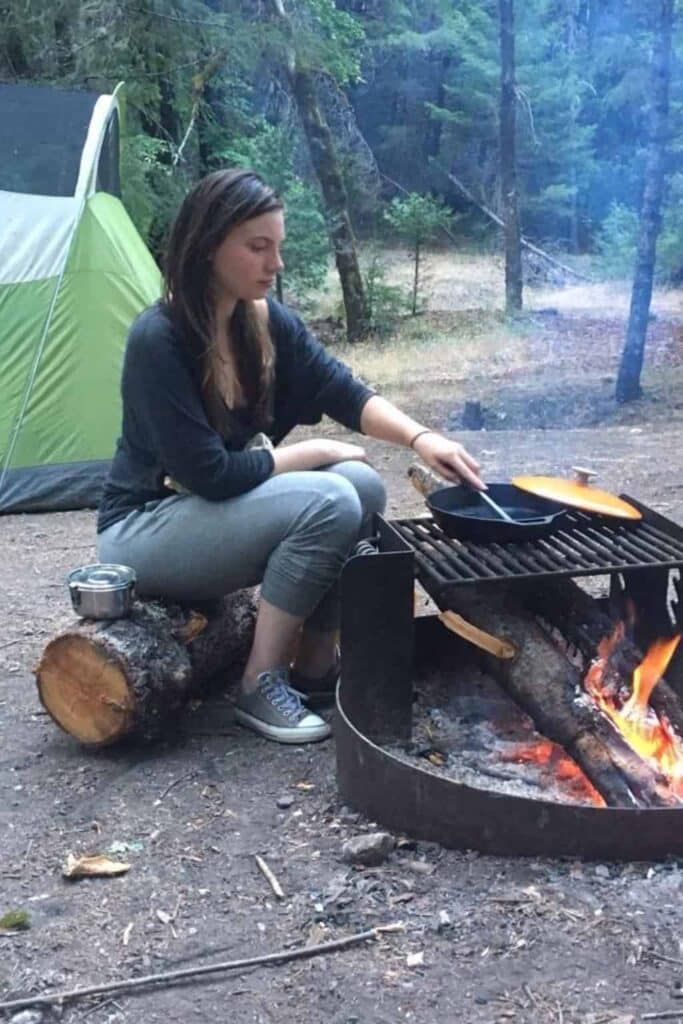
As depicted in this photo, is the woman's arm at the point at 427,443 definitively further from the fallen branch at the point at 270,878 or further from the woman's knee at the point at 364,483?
the fallen branch at the point at 270,878

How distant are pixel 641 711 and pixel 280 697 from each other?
94 centimetres

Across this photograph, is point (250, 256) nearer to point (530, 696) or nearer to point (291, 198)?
point (530, 696)

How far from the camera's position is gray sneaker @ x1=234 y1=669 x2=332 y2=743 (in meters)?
2.95

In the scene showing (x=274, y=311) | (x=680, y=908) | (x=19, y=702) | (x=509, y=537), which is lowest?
(x=19, y=702)

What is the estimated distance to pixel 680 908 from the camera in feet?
6.97

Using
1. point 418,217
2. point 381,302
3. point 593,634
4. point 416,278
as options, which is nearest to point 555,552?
point 593,634

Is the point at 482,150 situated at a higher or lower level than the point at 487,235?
higher

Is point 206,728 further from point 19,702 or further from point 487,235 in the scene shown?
point 487,235

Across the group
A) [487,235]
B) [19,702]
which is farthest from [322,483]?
[487,235]

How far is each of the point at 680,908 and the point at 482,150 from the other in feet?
54.3

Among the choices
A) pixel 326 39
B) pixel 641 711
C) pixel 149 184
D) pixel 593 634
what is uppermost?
pixel 326 39

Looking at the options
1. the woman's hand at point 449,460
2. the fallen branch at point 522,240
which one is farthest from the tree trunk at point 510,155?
the woman's hand at point 449,460

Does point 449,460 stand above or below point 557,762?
above

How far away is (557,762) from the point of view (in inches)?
103
